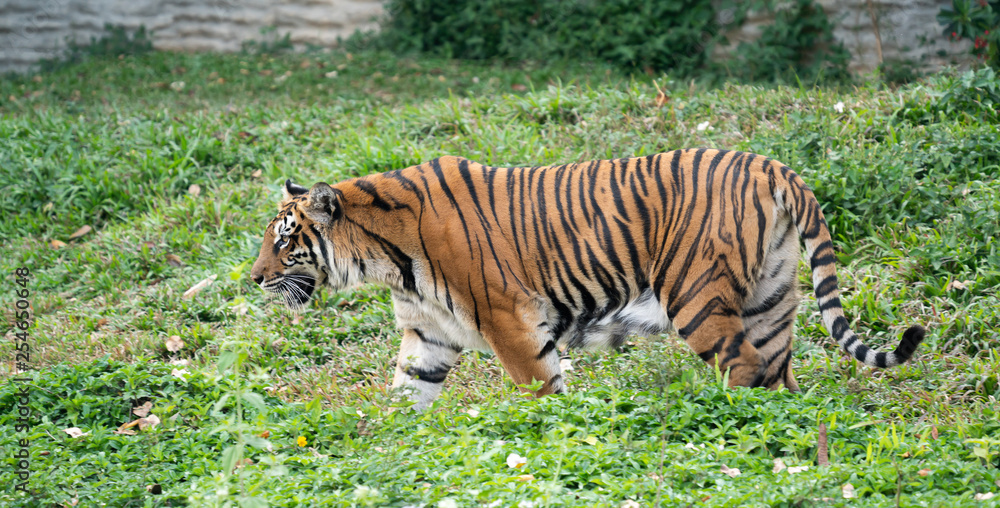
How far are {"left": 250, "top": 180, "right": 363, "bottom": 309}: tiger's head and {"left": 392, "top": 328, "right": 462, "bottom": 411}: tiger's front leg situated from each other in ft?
1.36

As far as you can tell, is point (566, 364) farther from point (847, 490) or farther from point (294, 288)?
point (847, 490)

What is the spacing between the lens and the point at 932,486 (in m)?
2.68

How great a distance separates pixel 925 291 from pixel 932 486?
2.14 m

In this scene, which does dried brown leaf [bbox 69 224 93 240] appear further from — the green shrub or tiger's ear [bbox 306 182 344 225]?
the green shrub

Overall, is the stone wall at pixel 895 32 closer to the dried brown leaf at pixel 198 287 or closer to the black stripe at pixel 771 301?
the black stripe at pixel 771 301

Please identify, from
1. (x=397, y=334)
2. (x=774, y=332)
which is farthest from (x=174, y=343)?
(x=774, y=332)

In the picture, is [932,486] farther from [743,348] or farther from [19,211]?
[19,211]

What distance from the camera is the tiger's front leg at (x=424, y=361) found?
13.1ft

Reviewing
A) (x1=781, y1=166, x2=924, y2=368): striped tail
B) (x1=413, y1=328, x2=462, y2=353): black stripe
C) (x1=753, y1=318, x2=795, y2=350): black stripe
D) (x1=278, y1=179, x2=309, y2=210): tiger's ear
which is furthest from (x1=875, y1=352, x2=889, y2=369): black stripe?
(x1=278, y1=179, x2=309, y2=210): tiger's ear

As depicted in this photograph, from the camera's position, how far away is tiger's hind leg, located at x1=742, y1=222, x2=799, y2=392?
359 cm

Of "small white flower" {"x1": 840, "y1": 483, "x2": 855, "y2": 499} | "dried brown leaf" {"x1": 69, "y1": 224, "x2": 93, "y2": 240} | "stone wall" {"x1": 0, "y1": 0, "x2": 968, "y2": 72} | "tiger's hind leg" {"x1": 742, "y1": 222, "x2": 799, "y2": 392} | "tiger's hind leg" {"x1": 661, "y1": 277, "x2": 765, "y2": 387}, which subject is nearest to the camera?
"small white flower" {"x1": 840, "y1": 483, "x2": 855, "y2": 499}

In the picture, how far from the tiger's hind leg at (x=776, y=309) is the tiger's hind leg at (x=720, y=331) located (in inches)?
6.5

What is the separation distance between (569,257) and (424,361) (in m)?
0.89

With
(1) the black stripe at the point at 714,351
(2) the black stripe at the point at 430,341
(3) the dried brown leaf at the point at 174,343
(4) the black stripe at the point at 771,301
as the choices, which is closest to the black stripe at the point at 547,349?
(2) the black stripe at the point at 430,341
